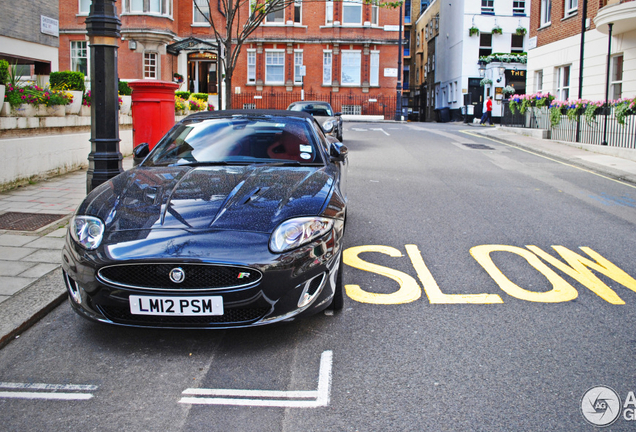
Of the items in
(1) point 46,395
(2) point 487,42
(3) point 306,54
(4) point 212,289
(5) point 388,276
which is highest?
(2) point 487,42

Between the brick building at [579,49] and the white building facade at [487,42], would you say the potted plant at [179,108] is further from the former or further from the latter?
the white building facade at [487,42]

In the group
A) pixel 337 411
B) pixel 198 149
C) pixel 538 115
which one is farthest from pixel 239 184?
pixel 538 115

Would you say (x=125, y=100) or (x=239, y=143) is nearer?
(x=239, y=143)

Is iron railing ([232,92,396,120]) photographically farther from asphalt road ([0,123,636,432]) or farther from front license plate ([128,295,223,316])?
front license plate ([128,295,223,316])

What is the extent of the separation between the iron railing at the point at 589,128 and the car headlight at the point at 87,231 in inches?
622

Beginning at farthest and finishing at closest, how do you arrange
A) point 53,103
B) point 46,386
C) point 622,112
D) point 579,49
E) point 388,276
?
point 579,49, point 622,112, point 53,103, point 388,276, point 46,386

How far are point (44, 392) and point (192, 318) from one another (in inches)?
34.9

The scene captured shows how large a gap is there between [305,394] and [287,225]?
1.09m

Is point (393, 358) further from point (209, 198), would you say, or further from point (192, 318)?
point (209, 198)

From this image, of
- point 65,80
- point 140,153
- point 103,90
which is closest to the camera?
point 140,153

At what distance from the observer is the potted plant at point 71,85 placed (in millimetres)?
11234

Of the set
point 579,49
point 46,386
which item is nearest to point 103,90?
point 46,386

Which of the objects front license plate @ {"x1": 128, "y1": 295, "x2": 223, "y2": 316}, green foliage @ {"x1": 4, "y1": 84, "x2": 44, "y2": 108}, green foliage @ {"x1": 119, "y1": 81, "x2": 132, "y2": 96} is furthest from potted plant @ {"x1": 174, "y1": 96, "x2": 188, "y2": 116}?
front license plate @ {"x1": 128, "y1": 295, "x2": 223, "y2": 316}

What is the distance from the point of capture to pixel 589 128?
18.6 meters
